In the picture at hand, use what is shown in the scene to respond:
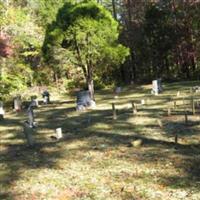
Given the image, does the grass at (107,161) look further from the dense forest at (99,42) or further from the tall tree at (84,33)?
the dense forest at (99,42)

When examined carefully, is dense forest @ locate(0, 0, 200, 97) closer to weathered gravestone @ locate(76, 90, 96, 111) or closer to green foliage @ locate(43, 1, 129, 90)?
green foliage @ locate(43, 1, 129, 90)

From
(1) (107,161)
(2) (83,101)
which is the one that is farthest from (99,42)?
(1) (107,161)

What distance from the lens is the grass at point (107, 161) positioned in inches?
375

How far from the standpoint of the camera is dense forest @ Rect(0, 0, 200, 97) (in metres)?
26.0

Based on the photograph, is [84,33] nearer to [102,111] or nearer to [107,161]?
[102,111]

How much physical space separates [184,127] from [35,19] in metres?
35.8

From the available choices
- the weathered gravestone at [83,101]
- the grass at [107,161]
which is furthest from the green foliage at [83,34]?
the grass at [107,161]

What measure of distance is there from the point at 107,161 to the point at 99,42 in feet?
50.5

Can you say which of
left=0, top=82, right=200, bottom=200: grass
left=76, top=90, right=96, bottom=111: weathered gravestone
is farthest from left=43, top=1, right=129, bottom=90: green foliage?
left=0, top=82, right=200, bottom=200: grass

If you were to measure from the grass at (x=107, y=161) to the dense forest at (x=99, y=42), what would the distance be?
28.0 ft

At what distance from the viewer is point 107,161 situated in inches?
466

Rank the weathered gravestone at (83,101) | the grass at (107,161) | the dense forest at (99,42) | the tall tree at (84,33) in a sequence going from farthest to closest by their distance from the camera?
the dense forest at (99,42) < the tall tree at (84,33) < the weathered gravestone at (83,101) < the grass at (107,161)

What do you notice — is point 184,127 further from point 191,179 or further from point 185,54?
point 185,54

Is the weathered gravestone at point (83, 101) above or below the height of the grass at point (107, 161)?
above
